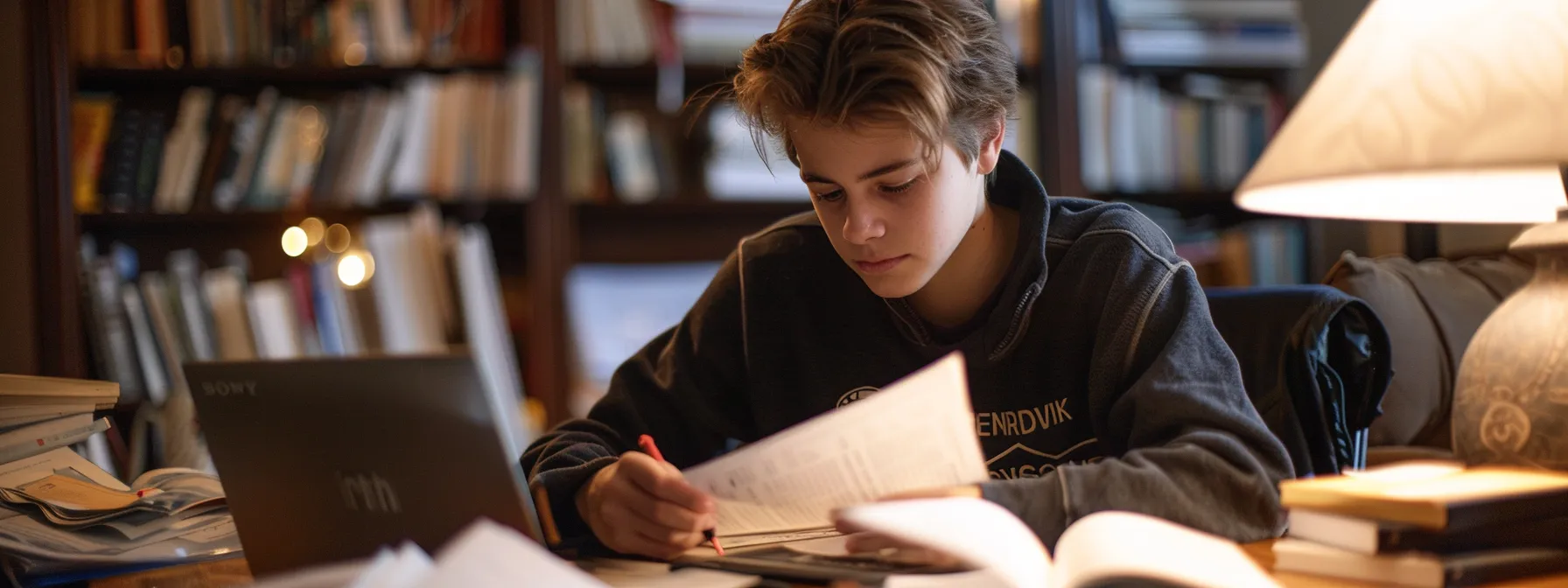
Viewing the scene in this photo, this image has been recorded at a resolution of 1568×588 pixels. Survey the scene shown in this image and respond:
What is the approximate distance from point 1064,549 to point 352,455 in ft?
1.40

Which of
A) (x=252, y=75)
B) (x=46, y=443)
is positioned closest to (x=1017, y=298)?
(x=46, y=443)

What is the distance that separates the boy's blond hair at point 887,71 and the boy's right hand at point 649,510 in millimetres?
340

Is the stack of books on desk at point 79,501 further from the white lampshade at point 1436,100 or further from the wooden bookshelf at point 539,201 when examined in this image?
the wooden bookshelf at point 539,201

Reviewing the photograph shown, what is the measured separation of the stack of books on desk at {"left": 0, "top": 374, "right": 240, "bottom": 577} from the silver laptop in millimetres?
187

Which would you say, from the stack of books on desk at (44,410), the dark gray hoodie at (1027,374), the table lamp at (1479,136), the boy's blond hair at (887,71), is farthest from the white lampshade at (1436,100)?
the stack of books on desk at (44,410)

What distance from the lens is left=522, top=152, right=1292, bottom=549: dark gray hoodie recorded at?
822 millimetres

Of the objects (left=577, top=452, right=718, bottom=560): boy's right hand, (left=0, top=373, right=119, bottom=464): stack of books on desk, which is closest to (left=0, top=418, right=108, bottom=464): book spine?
(left=0, top=373, right=119, bottom=464): stack of books on desk

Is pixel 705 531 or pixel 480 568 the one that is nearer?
pixel 480 568

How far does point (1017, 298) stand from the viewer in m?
1.10

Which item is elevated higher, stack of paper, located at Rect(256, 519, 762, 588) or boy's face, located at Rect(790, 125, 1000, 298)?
boy's face, located at Rect(790, 125, 1000, 298)

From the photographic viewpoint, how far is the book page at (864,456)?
73 centimetres

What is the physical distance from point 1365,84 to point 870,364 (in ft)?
1.80

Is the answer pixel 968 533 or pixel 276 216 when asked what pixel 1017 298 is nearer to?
pixel 968 533

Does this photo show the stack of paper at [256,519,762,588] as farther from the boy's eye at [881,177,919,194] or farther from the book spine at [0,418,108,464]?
the book spine at [0,418,108,464]
